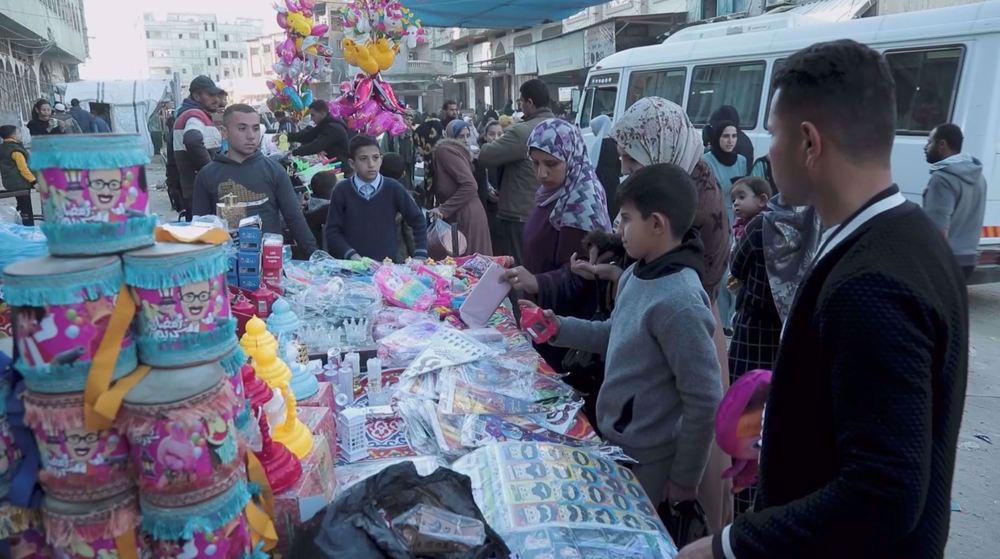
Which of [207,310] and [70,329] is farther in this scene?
[207,310]

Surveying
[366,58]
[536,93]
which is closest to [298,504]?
[536,93]

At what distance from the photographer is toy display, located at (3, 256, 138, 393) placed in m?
1.07

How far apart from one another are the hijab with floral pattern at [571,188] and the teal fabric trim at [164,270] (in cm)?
212

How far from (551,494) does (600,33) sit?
1723 centimetres

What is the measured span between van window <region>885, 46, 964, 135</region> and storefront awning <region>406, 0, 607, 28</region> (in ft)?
18.7

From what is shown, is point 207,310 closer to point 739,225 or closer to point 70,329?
point 70,329

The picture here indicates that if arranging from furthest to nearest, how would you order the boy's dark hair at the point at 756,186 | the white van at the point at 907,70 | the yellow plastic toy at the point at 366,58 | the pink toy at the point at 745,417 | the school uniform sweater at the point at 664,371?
the yellow plastic toy at the point at 366,58
the white van at the point at 907,70
the boy's dark hair at the point at 756,186
the school uniform sweater at the point at 664,371
the pink toy at the point at 745,417

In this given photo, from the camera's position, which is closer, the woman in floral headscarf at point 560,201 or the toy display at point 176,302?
the toy display at point 176,302

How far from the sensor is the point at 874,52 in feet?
3.71

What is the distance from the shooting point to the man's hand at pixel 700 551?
1.20m

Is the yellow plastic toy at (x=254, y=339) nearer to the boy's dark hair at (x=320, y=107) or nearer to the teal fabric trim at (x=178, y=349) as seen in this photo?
the teal fabric trim at (x=178, y=349)

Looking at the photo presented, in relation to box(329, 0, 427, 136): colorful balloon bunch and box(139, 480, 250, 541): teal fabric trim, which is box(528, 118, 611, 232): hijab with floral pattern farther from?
box(329, 0, 427, 136): colorful balloon bunch

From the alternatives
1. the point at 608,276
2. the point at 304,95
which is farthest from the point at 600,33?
the point at 608,276

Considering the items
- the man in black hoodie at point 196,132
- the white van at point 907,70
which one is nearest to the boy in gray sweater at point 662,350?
the white van at point 907,70
